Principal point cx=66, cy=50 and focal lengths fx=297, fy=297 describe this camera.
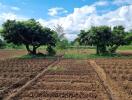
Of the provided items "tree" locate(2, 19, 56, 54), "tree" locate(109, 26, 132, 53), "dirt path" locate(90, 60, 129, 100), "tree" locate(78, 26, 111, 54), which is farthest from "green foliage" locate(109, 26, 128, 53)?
"dirt path" locate(90, 60, 129, 100)

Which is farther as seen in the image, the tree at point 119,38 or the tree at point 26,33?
the tree at point 119,38

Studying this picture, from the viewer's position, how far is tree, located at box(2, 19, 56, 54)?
34562 millimetres

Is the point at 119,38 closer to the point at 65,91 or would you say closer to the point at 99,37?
Result: the point at 99,37

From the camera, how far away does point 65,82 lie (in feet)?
45.3

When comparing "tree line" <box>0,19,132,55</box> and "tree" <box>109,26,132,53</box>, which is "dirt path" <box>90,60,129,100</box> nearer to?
"tree line" <box>0,19,132,55</box>

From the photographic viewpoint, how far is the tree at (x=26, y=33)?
1361 inches

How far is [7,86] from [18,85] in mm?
556

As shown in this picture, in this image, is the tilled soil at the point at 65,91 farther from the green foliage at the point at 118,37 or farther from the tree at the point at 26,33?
the green foliage at the point at 118,37

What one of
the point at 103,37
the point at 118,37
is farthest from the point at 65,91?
the point at 118,37

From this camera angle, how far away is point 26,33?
35.2m

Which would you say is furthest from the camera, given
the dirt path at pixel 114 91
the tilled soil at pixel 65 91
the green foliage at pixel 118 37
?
the green foliage at pixel 118 37

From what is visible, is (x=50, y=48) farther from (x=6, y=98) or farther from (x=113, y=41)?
(x=6, y=98)

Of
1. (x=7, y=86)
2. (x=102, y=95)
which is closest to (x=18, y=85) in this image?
(x=7, y=86)

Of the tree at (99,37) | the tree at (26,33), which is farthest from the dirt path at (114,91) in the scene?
the tree at (99,37)
